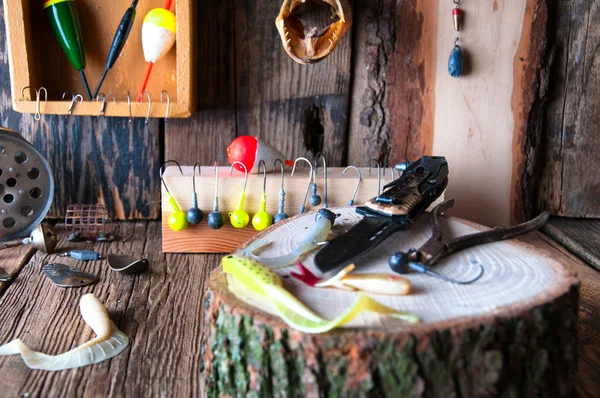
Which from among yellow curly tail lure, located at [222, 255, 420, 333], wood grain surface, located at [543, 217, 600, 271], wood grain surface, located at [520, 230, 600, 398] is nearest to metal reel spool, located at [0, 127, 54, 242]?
yellow curly tail lure, located at [222, 255, 420, 333]

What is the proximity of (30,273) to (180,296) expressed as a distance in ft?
1.05

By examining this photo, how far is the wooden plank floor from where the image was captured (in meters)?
0.84

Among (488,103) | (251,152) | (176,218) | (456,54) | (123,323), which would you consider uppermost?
(456,54)

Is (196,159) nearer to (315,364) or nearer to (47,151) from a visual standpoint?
(47,151)

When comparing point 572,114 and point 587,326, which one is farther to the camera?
point 572,114

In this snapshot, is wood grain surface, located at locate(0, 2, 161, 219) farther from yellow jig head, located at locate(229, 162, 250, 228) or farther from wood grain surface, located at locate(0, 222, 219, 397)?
yellow jig head, located at locate(229, 162, 250, 228)

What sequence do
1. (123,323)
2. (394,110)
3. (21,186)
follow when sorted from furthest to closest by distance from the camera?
(394,110), (21,186), (123,323)

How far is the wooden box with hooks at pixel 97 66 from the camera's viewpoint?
1.26m

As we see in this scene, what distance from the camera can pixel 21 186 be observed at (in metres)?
1.24

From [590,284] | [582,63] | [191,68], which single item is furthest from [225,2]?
[590,284]

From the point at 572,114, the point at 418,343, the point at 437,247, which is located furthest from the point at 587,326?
the point at 572,114

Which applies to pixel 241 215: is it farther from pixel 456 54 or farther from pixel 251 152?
pixel 456 54

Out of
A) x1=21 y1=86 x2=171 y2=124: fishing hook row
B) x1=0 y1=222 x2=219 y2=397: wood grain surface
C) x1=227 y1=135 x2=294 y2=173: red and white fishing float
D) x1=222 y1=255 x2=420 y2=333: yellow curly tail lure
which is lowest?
A: x1=0 y1=222 x2=219 y2=397: wood grain surface

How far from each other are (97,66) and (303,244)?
0.80 meters
